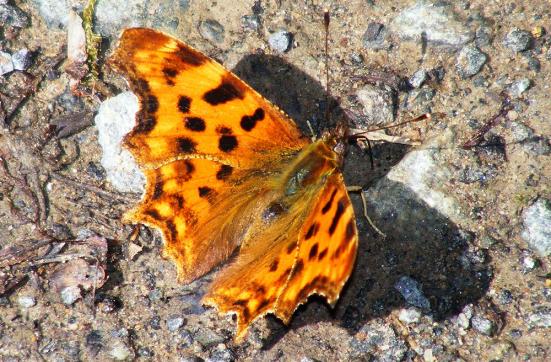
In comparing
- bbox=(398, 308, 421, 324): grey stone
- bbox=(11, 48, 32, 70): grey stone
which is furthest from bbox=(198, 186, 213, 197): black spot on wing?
bbox=(11, 48, 32, 70): grey stone

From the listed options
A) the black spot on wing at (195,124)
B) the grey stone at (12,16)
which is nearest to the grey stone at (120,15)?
the grey stone at (12,16)

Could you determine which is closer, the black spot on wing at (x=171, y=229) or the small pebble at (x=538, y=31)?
the black spot on wing at (x=171, y=229)

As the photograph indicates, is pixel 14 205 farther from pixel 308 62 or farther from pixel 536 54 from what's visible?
pixel 536 54

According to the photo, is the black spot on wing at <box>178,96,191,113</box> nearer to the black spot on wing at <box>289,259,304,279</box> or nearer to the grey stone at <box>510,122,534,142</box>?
the black spot on wing at <box>289,259,304,279</box>

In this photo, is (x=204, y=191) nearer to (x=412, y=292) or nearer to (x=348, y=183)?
(x=348, y=183)

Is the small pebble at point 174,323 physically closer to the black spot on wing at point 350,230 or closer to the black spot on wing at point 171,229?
the black spot on wing at point 171,229

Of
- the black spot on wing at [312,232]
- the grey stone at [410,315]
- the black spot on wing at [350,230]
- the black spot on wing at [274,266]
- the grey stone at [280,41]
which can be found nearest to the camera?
the black spot on wing at [350,230]
